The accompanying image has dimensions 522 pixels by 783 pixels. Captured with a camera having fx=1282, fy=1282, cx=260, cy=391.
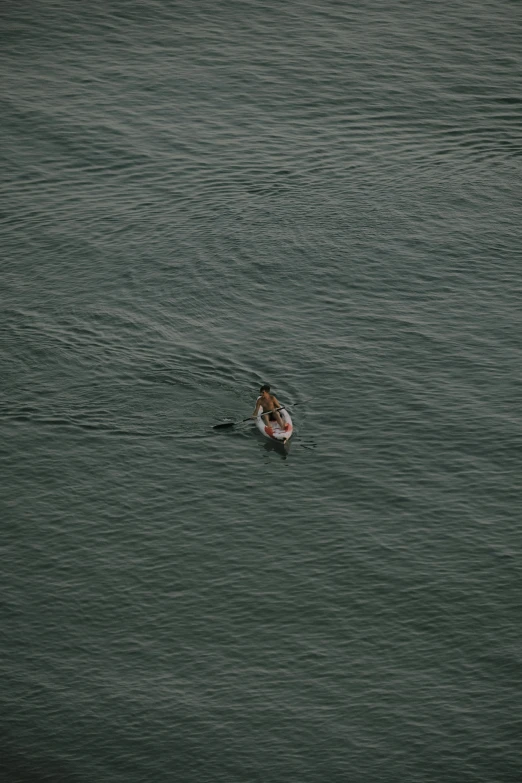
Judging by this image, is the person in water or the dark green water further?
the person in water

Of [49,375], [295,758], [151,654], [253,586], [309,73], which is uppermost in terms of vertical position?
[309,73]

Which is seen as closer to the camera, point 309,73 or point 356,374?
point 356,374

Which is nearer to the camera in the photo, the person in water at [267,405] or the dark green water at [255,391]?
the dark green water at [255,391]

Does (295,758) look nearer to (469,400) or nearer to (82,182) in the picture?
(469,400)

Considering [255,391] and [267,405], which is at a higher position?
[255,391]

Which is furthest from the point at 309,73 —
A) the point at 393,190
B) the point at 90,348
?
the point at 90,348

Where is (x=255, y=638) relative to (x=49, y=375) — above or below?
below

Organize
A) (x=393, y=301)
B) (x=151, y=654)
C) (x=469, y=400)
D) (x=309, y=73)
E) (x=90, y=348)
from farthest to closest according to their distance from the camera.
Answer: (x=309, y=73), (x=393, y=301), (x=90, y=348), (x=469, y=400), (x=151, y=654)

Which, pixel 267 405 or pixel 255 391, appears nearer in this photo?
pixel 267 405
